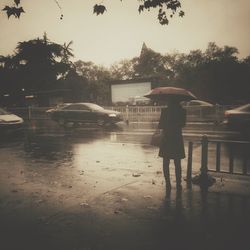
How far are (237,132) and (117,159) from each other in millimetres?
8939

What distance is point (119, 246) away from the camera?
14.4 feet

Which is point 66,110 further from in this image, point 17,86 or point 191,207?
point 17,86

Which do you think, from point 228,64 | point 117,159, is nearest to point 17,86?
point 228,64

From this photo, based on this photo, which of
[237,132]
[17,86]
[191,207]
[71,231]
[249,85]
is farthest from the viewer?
[17,86]

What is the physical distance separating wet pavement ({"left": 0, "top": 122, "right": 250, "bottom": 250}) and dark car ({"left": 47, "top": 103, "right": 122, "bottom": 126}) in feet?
41.5

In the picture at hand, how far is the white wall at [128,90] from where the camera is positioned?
147 feet

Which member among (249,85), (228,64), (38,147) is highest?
(228,64)

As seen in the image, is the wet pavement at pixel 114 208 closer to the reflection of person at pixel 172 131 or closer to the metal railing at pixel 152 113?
the reflection of person at pixel 172 131

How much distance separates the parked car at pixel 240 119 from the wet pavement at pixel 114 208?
267 inches

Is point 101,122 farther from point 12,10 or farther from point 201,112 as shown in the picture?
point 12,10

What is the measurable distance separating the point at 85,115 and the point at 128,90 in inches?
900

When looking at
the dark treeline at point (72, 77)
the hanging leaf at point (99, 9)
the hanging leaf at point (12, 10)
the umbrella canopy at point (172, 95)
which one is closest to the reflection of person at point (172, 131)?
the umbrella canopy at point (172, 95)

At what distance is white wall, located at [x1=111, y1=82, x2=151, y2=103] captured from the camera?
147ft

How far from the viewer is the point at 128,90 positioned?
4559 cm
